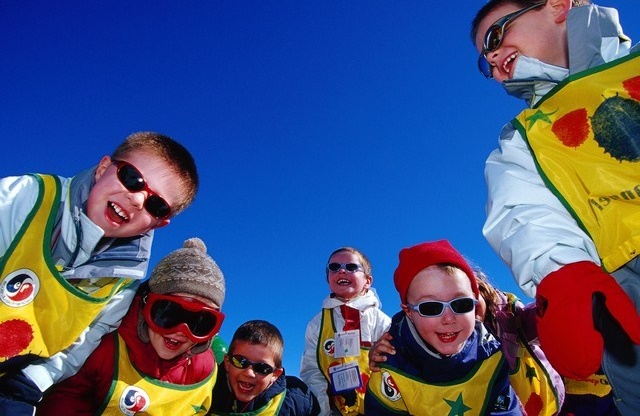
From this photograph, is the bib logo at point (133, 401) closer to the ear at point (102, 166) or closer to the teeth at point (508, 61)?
the ear at point (102, 166)

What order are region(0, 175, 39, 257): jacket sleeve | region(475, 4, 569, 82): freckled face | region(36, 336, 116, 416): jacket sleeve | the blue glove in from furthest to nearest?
region(36, 336, 116, 416): jacket sleeve
region(0, 175, 39, 257): jacket sleeve
the blue glove
region(475, 4, 569, 82): freckled face

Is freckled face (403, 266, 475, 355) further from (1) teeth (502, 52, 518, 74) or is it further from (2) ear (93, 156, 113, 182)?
(2) ear (93, 156, 113, 182)

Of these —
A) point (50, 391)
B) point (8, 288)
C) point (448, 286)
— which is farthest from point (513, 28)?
point (50, 391)

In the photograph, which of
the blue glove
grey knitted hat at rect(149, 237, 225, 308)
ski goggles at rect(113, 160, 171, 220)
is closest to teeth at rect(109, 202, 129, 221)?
ski goggles at rect(113, 160, 171, 220)

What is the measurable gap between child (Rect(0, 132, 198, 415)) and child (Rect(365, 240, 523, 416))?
188cm

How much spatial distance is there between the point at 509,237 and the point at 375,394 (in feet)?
6.23

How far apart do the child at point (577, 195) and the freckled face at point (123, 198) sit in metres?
2.09

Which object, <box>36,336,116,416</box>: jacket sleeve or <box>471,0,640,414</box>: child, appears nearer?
<box>471,0,640,414</box>: child

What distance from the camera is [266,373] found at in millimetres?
3629

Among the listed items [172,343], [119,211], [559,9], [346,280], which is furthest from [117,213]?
[346,280]

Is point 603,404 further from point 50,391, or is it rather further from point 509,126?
point 50,391

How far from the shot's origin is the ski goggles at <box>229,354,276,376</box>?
3584mm

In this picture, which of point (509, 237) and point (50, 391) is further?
point (50, 391)

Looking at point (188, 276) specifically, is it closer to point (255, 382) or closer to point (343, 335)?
point (255, 382)
